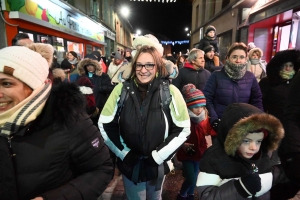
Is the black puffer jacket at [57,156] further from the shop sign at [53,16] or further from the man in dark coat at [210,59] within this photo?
the shop sign at [53,16]

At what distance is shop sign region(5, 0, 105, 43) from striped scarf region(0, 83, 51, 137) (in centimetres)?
679

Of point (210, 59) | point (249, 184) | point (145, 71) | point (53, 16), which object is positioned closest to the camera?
point (249, 184)

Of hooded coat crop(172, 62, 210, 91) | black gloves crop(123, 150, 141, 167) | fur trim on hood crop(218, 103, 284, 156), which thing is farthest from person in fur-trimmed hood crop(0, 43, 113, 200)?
hooded coat crop(172, 62, 210, 91)

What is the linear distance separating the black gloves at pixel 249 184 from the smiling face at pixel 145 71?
124cm

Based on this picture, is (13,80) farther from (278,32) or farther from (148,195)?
(278,32)

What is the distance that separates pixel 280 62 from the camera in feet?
10.1

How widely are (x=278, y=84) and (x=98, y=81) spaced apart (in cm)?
334

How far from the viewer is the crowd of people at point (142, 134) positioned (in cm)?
128

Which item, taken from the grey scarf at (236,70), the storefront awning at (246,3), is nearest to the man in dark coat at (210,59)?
the grey scarf at (236,70)

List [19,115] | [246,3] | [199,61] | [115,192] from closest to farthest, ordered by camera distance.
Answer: [19,115] < [115,192] < [199,61] < [246,3]

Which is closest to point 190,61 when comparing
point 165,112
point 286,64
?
point 286,64

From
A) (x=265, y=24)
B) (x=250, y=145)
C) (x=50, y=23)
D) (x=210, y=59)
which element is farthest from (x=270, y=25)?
(x=250, y=145)

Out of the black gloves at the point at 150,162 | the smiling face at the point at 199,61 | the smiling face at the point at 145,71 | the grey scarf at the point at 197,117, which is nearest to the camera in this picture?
the black gloves at the point at 150,162

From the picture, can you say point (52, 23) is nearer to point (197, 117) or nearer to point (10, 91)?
point (197, 117)
